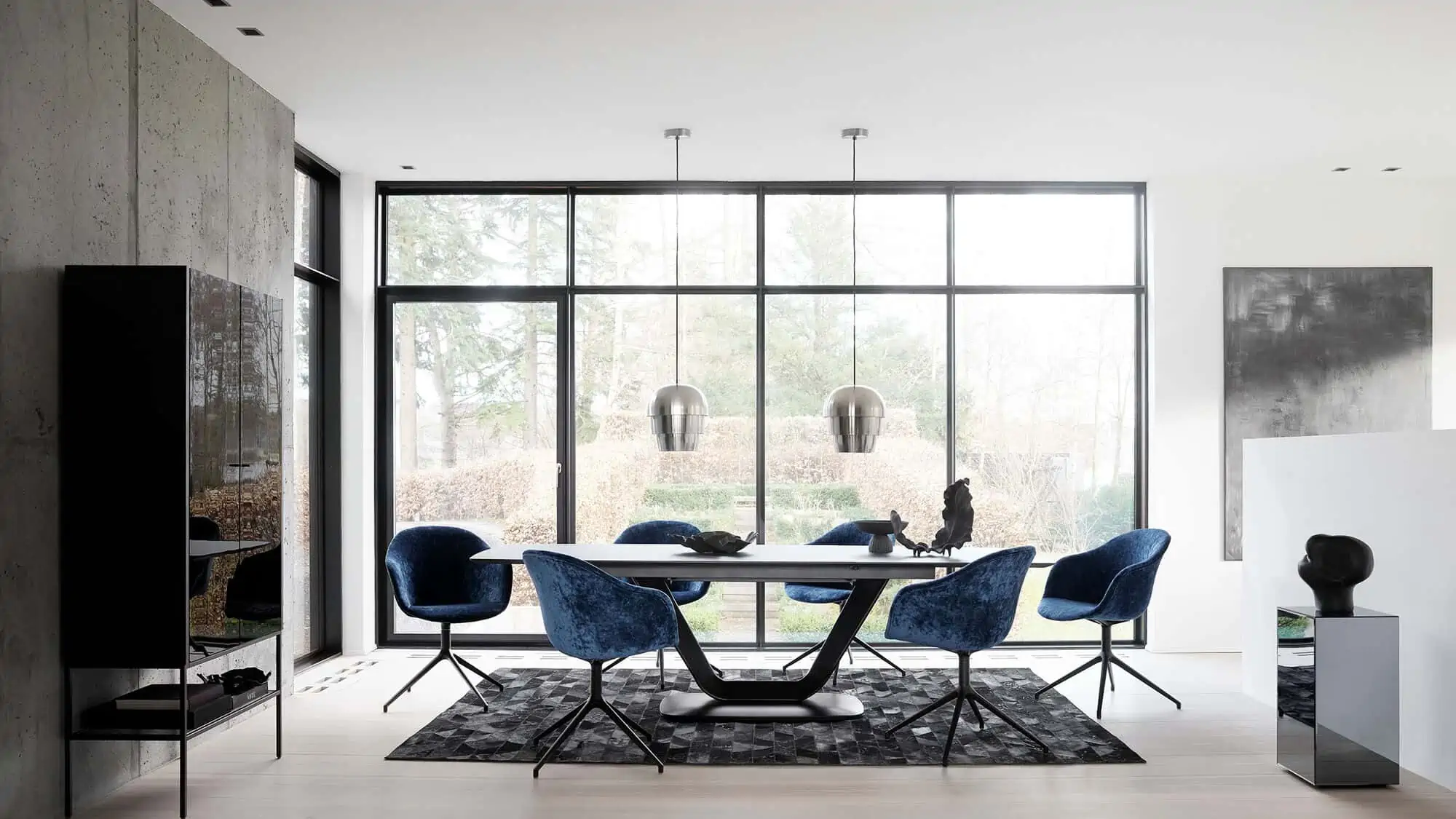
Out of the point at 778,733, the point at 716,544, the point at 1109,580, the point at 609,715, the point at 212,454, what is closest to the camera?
the point at 212,454

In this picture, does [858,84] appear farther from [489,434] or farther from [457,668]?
[457,668]

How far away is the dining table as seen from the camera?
14.8 ft

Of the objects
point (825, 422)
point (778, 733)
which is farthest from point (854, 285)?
point (778, 733)

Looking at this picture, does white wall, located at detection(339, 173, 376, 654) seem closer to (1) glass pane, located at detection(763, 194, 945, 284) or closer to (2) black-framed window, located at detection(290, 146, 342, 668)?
(2) black-framed window, located at detection(290, 146, 342, 668)

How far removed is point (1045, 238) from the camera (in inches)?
261

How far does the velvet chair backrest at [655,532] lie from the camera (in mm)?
5773

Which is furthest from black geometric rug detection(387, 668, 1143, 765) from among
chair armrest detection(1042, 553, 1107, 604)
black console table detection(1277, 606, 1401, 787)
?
black console table detection(1277, 606, 1401, 787)

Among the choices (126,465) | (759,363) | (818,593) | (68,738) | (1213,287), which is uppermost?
(1213,287)

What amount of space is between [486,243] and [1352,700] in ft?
17.3

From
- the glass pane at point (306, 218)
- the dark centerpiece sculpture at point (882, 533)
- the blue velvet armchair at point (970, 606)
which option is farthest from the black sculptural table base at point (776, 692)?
the glass pane at point (306, 218)

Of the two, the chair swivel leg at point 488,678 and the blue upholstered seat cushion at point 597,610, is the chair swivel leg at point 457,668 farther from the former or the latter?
the blue upholstered seat cushion at point 597,610

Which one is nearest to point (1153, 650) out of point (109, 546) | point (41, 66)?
point (109, 546)

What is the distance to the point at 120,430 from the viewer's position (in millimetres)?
3578

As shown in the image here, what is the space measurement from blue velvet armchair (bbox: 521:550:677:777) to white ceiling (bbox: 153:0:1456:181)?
2.19 m
